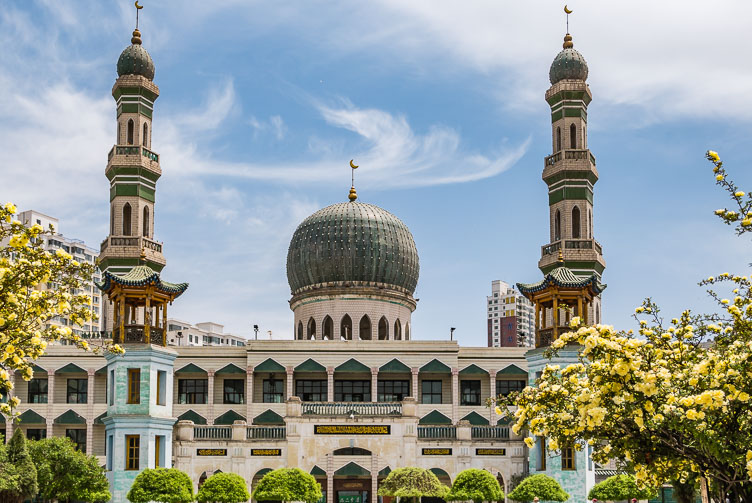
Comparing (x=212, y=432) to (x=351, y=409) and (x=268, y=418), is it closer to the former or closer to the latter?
(x=351, y=409)

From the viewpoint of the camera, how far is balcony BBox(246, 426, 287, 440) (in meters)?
58.8

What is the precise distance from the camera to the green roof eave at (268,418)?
225 feet

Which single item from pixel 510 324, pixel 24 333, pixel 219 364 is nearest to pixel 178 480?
pixel 219 364

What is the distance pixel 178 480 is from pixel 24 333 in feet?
104

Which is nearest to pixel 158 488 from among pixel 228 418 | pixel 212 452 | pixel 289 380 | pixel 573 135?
pixel 212 452

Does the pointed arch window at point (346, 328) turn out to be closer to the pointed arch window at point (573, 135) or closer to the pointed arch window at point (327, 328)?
the pointed arch window at point (327, 328)

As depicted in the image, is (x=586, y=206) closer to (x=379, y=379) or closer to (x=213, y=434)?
(x=379, y=379)

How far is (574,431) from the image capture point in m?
22.8

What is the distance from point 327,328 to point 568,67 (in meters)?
25.5

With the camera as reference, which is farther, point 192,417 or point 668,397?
point 192,417

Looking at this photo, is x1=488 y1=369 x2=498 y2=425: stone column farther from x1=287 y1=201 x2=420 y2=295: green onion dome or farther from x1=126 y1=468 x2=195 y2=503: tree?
x1=126 y1=468 x2=195 y2=503: tree

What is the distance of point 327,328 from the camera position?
76250mm

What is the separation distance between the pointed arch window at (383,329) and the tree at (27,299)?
5438 cm

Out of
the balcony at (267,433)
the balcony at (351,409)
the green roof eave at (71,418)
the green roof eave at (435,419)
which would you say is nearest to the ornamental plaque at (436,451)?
the balcony at (351,409)
